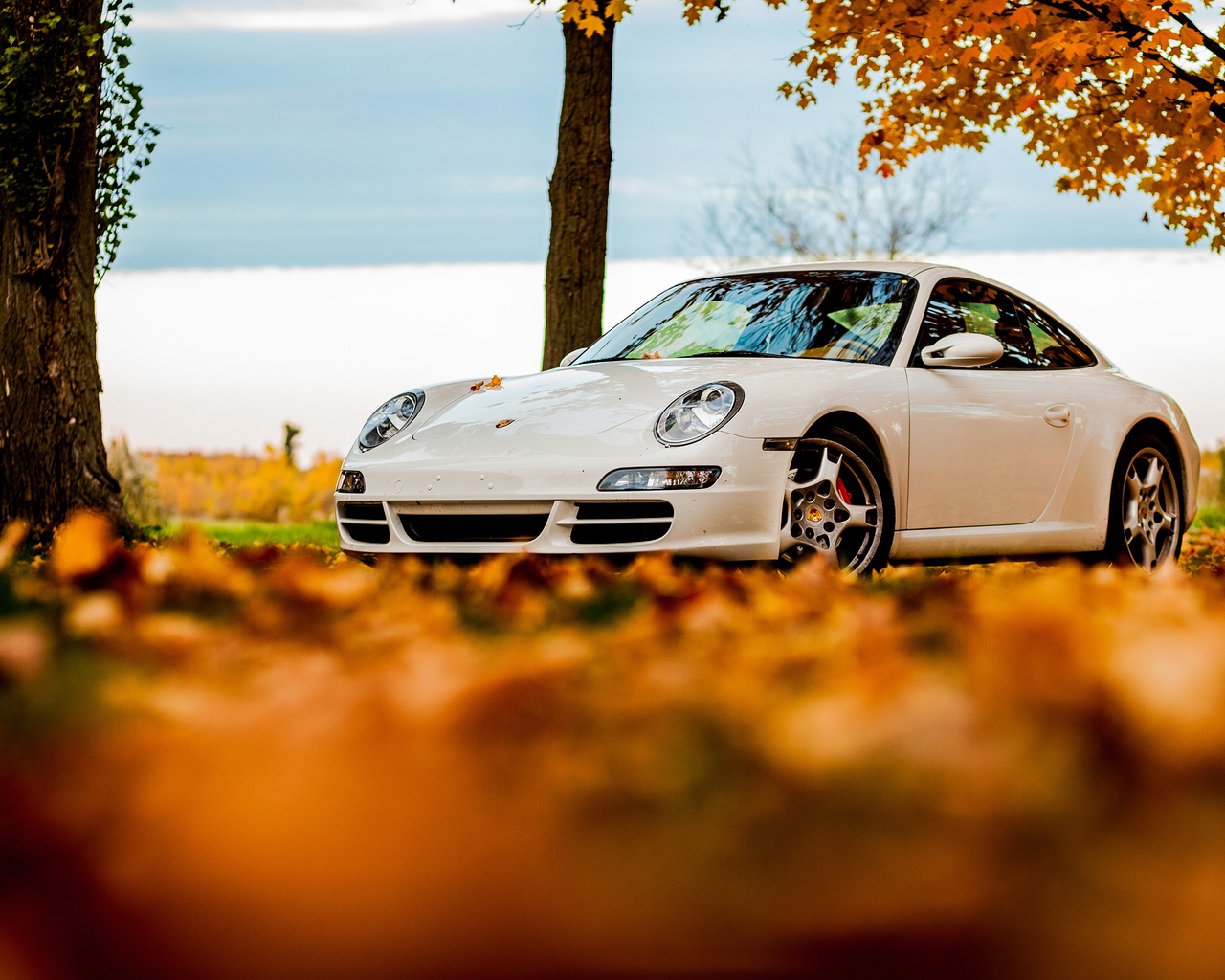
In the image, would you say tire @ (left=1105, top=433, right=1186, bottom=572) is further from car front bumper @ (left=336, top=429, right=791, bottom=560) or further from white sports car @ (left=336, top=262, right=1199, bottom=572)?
car front bumper @ (left=336, top=429, right=791, bottom=560)

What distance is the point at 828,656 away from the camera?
6.40 ft

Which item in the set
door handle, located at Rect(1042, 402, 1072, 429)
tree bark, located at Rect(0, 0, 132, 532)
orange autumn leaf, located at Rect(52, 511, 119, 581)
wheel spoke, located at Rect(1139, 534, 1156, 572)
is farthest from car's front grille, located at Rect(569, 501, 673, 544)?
tree bark, located at Rect(0, 0, 132, 532)

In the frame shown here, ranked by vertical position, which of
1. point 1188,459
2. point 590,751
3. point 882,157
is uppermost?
point 882,157

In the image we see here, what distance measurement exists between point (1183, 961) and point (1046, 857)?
5.8 inches

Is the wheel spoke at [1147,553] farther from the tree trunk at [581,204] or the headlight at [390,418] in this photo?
the tree trunk at [581,204]

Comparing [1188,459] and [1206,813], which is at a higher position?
[1206,813]

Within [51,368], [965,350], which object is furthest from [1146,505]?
[51,368]

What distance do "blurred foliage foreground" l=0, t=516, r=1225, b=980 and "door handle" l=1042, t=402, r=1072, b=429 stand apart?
4196mm

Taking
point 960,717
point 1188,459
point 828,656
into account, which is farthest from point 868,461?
point 960,717

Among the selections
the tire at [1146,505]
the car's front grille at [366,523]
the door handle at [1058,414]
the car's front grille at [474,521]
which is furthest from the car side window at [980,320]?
the car's front grille at [366,523]

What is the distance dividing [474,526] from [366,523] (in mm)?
585

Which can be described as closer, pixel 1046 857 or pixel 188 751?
pixel 1046 857

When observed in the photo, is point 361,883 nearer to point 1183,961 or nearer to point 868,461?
point 1183,961

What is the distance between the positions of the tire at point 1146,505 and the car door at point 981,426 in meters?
0.52
